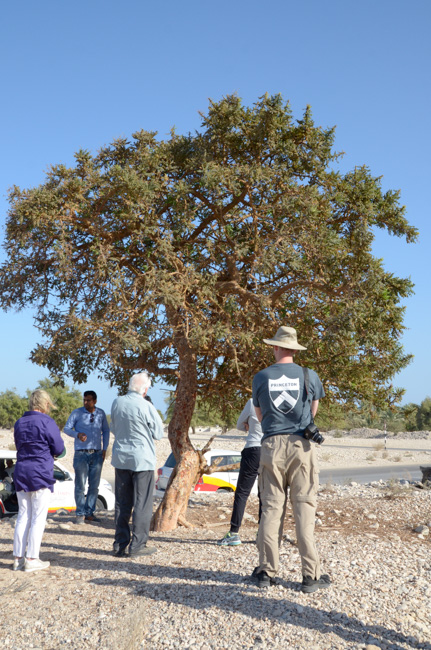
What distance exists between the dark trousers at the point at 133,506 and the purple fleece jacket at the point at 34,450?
34.1 inches

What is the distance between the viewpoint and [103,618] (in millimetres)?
4449

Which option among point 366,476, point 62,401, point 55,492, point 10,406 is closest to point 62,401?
point 62,401

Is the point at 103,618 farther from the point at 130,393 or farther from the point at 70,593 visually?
the point at 130,393

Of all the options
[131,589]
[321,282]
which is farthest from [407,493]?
[131,589]

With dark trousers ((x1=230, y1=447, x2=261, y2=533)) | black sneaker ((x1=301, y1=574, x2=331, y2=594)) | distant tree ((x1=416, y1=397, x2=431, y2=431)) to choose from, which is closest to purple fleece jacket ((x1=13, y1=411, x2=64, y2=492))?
dark trousers ((x1=230, y1=447, x2=261, y2=533))

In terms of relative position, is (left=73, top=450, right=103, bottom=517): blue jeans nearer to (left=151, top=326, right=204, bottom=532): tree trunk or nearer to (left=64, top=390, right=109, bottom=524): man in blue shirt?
(left=64, top=390, right=109, bottom=524): man in blue shirt

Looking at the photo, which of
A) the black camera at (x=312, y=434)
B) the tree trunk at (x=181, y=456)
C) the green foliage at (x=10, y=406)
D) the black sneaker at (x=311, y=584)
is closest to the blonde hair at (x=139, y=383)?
the tree trunk at (x=181, y=456)

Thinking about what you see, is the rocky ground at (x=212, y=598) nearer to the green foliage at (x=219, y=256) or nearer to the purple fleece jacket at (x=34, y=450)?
the purple fleece jacket at (x=34, y=450)

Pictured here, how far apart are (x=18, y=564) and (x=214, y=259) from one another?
15.1ft

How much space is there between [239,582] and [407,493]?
8.11 meters

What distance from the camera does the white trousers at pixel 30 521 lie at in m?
6.09

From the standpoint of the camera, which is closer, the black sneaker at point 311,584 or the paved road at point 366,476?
the black sneaker at point 311,584

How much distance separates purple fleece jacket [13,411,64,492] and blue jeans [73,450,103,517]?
304cm

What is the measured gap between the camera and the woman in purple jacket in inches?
240
